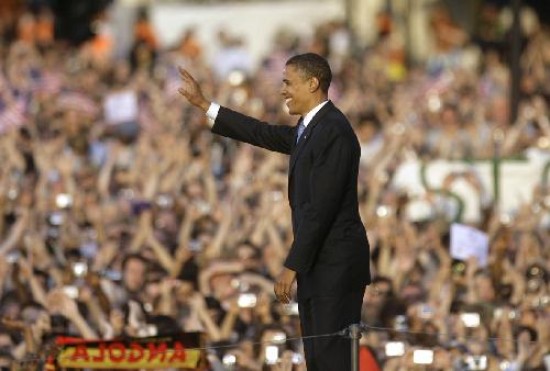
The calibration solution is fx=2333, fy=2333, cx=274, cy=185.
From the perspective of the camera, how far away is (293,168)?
11.5m

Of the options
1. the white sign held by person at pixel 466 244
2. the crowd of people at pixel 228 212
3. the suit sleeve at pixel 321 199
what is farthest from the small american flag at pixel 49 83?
the suit sleeve at pixel 321 199

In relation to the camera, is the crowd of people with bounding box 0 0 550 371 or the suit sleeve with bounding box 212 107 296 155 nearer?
the suit sleeve with bounding box 212 107 296 155

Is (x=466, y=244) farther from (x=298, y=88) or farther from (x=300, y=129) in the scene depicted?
(x=298, y=88)

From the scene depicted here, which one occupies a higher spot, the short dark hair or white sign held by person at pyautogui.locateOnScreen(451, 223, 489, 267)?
the short dark hair

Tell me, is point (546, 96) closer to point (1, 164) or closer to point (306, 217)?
point (1, 164)

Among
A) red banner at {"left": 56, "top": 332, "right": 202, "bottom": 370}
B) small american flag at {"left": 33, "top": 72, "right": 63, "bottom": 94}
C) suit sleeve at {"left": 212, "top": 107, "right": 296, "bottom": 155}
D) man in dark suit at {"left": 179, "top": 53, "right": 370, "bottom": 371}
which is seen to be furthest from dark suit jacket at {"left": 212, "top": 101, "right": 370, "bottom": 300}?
small american flag at {"left": 33, "top": 72, "right": 63, "bottom": 94}

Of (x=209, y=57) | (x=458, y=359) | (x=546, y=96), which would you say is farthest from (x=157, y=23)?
(x=458, y=359)

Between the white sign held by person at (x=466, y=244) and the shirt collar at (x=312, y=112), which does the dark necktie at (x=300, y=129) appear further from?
the white sign held by person at (x=466, y=244)

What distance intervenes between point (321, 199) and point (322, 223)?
12cm

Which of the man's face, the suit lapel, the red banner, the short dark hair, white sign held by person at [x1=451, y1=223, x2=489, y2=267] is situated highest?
the short dark hair

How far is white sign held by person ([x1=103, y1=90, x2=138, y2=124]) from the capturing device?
81.4ft

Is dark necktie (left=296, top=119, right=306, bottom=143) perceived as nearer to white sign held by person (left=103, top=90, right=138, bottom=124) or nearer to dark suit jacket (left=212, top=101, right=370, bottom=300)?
dark suit jacket (left=212, top=101, right=370, bottom=300)

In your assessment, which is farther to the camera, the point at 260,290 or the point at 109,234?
the point at 109,234

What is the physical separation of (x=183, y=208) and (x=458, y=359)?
7017 millimetres
